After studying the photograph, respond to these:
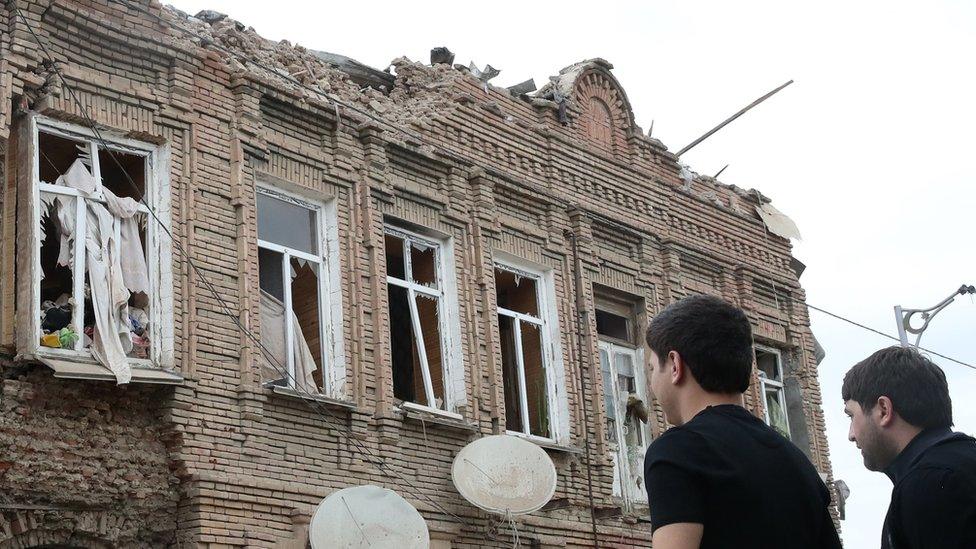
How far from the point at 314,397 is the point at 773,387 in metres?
10.2

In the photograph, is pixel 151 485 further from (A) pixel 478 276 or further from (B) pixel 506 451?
(A) pixel 478 276

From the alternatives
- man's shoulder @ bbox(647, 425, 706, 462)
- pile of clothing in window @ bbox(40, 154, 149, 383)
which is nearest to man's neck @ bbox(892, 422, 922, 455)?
man's shoulder @ bbox(647, 425, 706, 462)

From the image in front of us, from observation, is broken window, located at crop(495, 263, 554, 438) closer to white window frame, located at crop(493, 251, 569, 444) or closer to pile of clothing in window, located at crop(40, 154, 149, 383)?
white window frame, located at crop(493, 251, 569, 444)

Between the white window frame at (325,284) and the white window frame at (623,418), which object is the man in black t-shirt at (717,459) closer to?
the white window frame at (325,284)

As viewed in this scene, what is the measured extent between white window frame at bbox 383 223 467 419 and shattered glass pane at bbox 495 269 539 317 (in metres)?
1.46

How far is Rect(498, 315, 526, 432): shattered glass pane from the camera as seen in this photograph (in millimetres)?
16312

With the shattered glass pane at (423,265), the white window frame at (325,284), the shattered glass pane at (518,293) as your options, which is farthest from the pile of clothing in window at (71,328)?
the shattered glass pane at (518,293)

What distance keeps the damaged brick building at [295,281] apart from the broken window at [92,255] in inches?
1.1

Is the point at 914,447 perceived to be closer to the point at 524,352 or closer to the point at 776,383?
the point at 524,352

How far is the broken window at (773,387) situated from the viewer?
68.9 feet

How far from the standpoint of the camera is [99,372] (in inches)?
438

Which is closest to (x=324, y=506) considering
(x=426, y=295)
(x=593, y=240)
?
(x=426, y=295)

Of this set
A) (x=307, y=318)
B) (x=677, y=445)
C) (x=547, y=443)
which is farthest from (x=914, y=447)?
(x=547, y=443)

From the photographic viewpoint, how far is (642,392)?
18.3 metres
